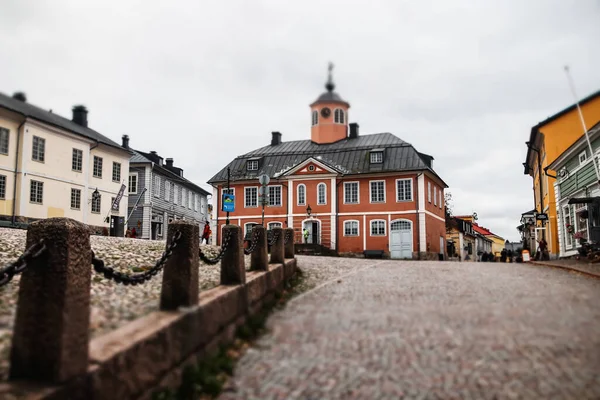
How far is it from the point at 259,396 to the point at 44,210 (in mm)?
31566

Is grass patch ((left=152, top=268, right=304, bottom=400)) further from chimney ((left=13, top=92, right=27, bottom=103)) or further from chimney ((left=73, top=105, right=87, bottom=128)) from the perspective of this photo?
chimney ((left=73, top=105, right=87, bottom=128))

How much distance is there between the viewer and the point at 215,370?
516cm

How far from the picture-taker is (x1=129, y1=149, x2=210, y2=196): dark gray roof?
151 feet

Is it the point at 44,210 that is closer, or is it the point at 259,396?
the point at 259,396

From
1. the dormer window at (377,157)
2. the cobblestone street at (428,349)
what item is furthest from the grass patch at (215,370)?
the dormer window at (377,157)

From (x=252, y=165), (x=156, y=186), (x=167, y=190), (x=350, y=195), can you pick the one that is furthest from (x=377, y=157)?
(x=167, y=190)

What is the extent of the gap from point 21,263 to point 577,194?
74.0 ft

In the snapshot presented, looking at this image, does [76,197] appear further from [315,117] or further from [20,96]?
[315,117]

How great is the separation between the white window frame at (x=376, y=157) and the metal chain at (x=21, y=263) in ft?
119

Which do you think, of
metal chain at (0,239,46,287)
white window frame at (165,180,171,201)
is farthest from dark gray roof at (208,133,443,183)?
metal chain at (0,239,46,287)

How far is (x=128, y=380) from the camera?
3.85 m

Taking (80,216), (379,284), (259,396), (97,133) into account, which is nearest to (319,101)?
(97,133)

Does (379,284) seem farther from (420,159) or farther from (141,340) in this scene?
(420,159)

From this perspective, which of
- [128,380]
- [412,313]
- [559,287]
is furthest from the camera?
[559,287]
